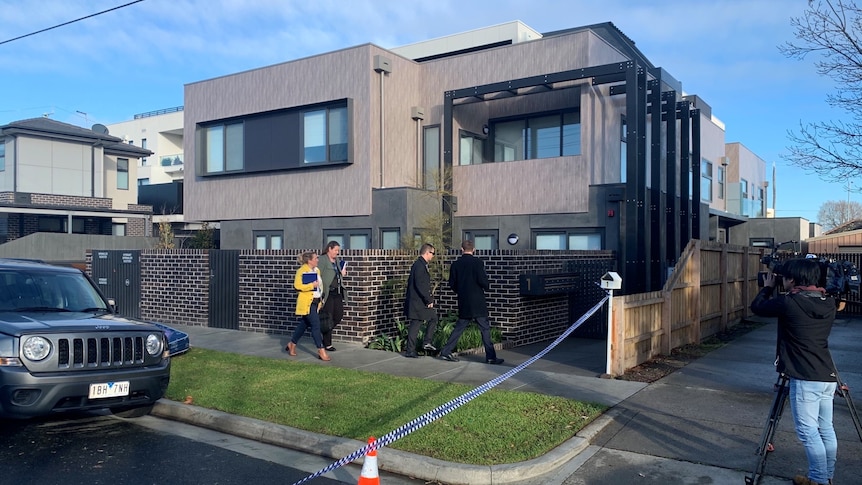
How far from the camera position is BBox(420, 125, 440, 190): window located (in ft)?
59.2

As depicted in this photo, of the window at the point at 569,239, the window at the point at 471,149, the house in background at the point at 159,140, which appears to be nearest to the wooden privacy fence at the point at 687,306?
the window at the point at 569,239

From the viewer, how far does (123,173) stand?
35562 millimetres

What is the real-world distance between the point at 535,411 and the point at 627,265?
8679mm

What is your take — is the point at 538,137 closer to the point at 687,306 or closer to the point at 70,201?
the point at 687,306

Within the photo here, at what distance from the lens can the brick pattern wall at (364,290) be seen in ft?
38.9

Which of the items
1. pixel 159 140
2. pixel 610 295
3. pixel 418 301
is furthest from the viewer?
pixel 159 140

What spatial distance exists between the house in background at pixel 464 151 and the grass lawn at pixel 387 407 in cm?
801

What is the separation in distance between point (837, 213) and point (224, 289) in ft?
244

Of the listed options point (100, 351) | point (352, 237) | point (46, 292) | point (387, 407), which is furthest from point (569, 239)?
point (100, 351)

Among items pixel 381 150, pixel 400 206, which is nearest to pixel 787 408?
pixel 400 206

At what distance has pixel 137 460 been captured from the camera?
19.5 ft

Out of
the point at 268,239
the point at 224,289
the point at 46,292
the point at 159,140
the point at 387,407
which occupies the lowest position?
the point at 387,407

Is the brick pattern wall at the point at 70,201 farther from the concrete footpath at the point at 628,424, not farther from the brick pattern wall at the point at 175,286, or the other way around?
the concrete footpath at the point at 628,424

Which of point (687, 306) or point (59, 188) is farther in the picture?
point (59, 188)
